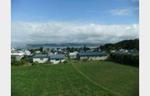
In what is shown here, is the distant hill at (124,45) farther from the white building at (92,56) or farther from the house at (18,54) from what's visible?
the house at (18,54)

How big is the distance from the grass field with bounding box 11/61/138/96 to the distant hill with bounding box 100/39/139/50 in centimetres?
13

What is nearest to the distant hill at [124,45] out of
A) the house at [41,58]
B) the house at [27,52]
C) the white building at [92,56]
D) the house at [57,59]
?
the white building at [92,56]

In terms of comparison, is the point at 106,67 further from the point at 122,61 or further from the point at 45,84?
the point at 45,84

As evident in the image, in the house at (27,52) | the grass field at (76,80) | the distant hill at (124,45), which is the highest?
the distant hill at (124,45)

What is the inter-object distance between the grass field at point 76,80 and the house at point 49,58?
41 mm

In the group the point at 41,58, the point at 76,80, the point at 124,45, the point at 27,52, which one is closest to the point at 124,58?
the point at 124,45

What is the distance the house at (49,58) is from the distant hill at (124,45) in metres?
0.34

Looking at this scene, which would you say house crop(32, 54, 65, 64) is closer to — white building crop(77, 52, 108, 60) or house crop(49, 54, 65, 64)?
house crop(49, 54, 65, 64)

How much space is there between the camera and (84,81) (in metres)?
3.23

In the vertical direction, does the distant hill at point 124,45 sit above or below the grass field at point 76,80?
above

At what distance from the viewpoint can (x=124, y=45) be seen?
3.21m

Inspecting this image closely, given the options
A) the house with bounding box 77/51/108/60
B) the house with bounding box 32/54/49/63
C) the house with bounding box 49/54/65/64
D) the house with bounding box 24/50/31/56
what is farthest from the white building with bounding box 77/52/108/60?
the house with bounding box 24/50/31/56

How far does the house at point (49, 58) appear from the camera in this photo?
3221 millimetres

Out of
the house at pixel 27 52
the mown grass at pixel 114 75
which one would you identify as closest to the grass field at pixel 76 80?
the mown grass at pixel 114 75
